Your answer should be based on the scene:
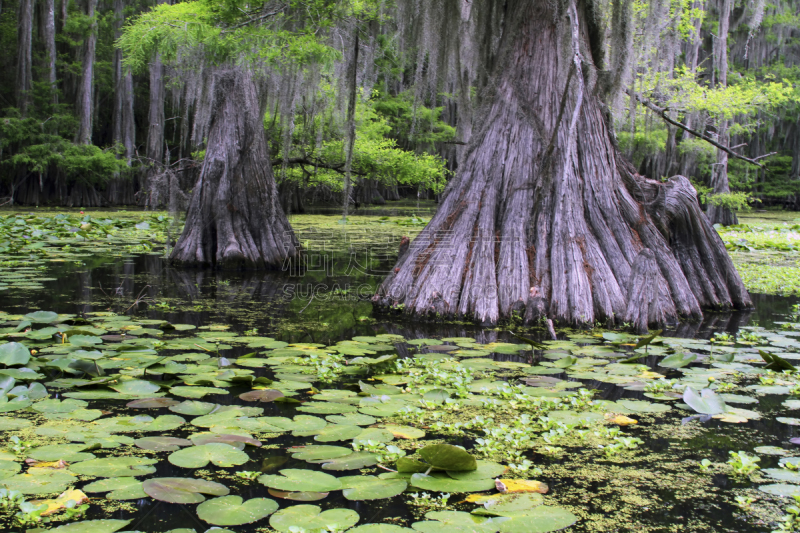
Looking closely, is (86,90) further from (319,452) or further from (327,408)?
(319,452)

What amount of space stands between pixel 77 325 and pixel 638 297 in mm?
4208

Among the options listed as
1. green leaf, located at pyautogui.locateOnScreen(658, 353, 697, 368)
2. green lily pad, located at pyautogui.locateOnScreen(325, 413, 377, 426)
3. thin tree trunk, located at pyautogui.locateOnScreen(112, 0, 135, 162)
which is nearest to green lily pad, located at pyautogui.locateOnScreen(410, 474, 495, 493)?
green lily pad, located at pyautogui.locateOnScreen(325, 413, 377, 426)

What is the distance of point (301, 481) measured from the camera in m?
1.99

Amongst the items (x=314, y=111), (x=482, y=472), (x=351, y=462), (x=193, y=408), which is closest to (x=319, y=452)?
(x=351, y=462)

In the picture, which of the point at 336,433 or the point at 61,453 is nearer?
the point at 61,453

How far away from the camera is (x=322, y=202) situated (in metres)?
29.0

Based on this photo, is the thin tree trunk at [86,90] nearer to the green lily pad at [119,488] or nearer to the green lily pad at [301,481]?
the green lily pad at [119,488]

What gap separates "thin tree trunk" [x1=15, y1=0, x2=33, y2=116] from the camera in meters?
19.7

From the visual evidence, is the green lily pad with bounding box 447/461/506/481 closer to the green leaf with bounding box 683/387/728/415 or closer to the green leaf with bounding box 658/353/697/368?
the green leaf with bounding box 683/387/728/415

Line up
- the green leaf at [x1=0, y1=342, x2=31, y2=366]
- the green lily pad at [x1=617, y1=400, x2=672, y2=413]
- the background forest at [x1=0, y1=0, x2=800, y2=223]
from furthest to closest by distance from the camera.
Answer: the background forest at [x1=0, y1=0, x2=800, y2=223]
the green leaf at [x1=0, y1=342, x2=31, y2=366]
the green lily pad at [x1=617, y1=400, x2=672, y2=413]

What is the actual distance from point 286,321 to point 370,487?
123 inches

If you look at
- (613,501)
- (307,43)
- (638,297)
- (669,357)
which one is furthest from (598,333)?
(307,43)

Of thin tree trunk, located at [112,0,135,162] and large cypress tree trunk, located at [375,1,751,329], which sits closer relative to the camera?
large cypress tree trunk, located at [375,1,751,329]

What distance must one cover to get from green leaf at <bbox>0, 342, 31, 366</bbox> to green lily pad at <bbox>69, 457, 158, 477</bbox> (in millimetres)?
1307
